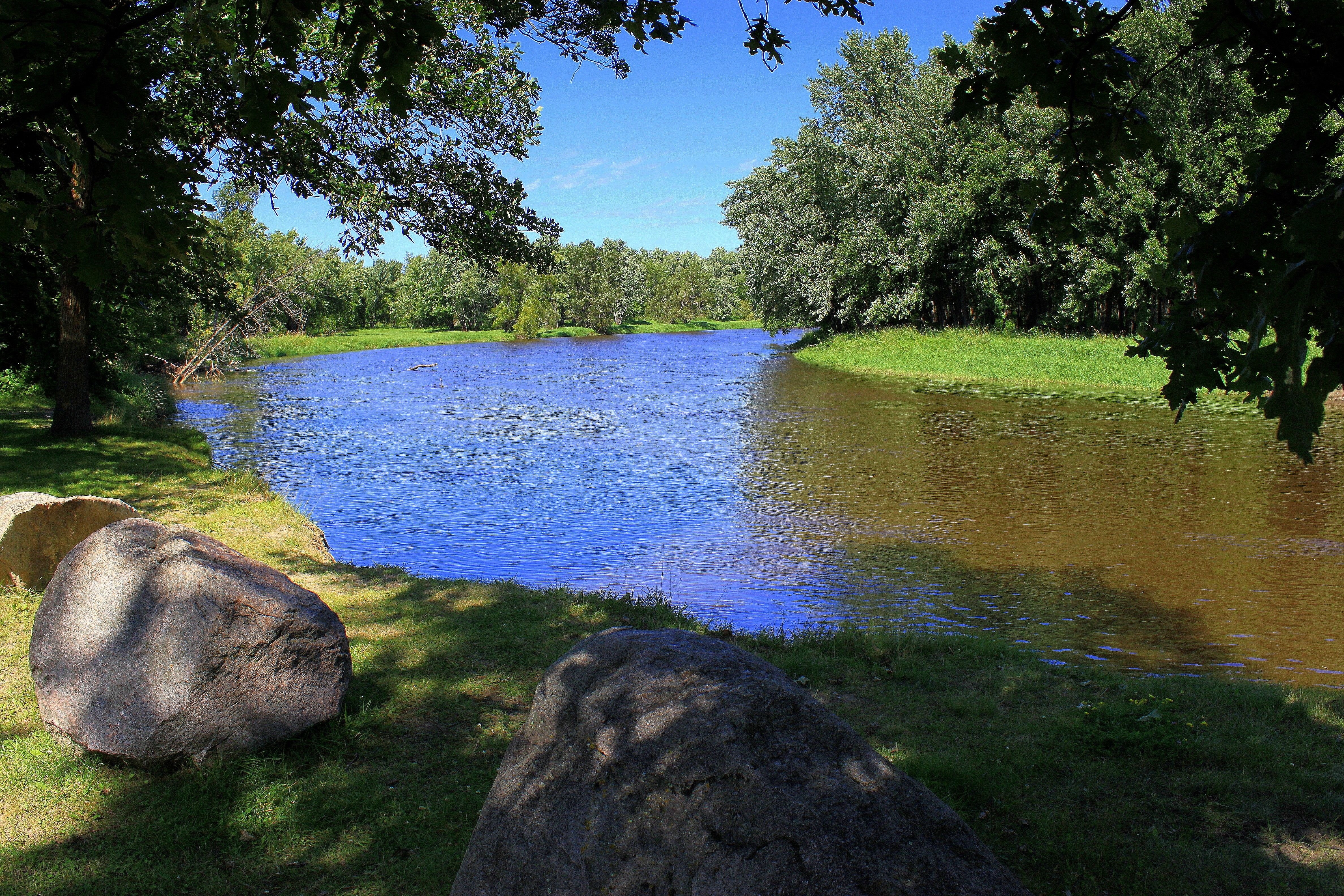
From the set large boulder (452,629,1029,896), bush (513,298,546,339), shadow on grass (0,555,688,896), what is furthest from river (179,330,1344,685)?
bush (513,298,546,339)

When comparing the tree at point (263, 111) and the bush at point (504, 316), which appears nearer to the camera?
the tree at point (263, 111)

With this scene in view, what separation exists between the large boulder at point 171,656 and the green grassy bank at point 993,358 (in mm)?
26665

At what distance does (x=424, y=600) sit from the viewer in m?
7.72

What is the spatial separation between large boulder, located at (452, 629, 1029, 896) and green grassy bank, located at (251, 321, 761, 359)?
5458 centimetres

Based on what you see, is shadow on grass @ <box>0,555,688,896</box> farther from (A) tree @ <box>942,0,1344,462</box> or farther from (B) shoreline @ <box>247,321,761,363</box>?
(B) shoreline @ <box>247,321,761,363</box>

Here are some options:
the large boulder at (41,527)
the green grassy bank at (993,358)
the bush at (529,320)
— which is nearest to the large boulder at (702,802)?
the large boulder at (41,527)

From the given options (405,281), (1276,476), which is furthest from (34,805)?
(405,281)

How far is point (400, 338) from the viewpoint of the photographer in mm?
78875

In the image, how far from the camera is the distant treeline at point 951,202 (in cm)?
3155

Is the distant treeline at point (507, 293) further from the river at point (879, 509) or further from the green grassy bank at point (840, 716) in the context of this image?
the green grassy bank at point (840, 716)

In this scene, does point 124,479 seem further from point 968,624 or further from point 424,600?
point 968,624

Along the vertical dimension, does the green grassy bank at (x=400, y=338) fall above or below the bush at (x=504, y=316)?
below

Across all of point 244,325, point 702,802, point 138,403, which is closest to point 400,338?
point 244,325

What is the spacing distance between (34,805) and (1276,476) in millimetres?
19055
